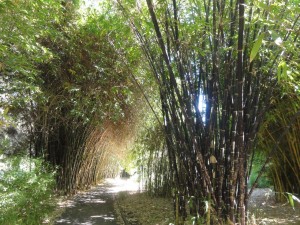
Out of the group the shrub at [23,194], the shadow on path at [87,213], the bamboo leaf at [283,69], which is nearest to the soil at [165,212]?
the shadow on path at [87,213]

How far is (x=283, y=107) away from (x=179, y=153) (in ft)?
6.43

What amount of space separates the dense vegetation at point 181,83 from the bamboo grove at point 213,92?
11 millimetres

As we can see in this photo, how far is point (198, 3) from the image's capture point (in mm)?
2885

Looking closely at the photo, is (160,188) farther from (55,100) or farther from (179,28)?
(179,28)

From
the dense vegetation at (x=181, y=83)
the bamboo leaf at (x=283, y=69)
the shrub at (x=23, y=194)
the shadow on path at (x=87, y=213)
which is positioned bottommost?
the shadow on path at (x=87, y=213)

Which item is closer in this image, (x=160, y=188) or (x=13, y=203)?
(x=13, y=203)

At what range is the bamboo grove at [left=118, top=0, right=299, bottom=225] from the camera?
7.92 ft

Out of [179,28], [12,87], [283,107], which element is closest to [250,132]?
[179,28]

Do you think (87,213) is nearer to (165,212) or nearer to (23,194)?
(165,212)

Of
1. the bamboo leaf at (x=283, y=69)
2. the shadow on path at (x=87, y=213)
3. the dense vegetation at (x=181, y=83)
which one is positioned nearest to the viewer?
the bamboo leaf at (x=283, y=69)

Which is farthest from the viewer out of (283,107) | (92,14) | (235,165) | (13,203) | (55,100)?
(55,100)

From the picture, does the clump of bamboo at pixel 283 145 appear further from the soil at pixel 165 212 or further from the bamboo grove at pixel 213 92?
the bamboo grove at pixel 213 92

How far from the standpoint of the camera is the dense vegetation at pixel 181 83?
241cm

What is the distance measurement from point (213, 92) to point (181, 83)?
284mm
